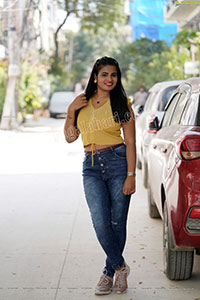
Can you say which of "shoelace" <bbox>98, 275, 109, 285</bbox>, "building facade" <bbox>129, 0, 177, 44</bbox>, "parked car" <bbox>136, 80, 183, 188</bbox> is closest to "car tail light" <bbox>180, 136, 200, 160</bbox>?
"shoelace" <bbox>98, 275, 109, 285</bbox>

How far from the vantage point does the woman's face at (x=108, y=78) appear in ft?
15.7

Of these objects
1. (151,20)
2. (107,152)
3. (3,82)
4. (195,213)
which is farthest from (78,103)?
(151,20)

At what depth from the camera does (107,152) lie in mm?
4766

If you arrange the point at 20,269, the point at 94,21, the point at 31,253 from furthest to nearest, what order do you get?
1. the point at 94,21
2. the point at 31,253
3. the point at 20,269

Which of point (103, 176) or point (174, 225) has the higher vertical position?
point (103, 176)

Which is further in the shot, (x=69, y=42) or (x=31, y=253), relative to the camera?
(x=69, y=42)

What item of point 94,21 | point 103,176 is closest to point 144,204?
point 103,176

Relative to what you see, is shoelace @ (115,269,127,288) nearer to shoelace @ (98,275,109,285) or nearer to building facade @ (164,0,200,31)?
shoelace @ (98,275,109,285)

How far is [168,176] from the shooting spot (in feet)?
16.4

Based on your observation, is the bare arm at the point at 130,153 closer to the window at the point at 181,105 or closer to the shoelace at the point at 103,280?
the shoelace at the point at 103,280

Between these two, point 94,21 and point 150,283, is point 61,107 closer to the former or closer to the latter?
point 94,21

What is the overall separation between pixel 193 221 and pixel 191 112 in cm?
115

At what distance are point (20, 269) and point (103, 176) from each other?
4.81ft

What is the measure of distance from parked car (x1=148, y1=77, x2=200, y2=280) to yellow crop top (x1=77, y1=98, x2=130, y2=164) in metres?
0.49
